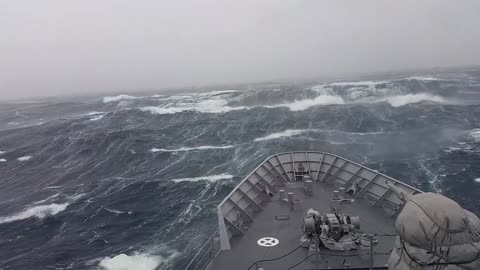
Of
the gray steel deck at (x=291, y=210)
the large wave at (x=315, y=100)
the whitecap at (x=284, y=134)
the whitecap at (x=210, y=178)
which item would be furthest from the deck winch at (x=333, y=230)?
the large wave at (x=315, y=100)

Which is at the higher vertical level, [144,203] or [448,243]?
[448,243]

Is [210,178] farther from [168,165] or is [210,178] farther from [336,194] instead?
[336,194]

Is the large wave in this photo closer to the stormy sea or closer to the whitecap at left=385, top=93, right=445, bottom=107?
the whitecap at left=385, top=93, right=445, bottom=107

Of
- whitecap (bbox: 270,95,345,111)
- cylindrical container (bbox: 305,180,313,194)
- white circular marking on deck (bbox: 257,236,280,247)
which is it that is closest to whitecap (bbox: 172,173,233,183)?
cylindrical container (bbox: 305,180,313,194)

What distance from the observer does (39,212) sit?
36.7 metres

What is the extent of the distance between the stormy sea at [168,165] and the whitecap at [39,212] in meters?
0.20

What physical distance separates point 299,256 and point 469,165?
41150 millimetres

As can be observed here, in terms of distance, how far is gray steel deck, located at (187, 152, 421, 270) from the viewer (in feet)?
40.4

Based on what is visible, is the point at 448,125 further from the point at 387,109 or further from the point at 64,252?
the point at 64,252

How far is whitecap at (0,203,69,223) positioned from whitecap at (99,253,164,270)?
15.6 meters

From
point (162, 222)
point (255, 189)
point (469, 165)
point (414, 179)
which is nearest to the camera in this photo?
point (255, 189)

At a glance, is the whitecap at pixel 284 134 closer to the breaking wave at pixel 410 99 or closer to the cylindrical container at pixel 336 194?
the cylindrical container at pixel 336 194

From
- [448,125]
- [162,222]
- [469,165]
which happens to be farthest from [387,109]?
[162,222]

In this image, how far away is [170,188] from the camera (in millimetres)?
41750
